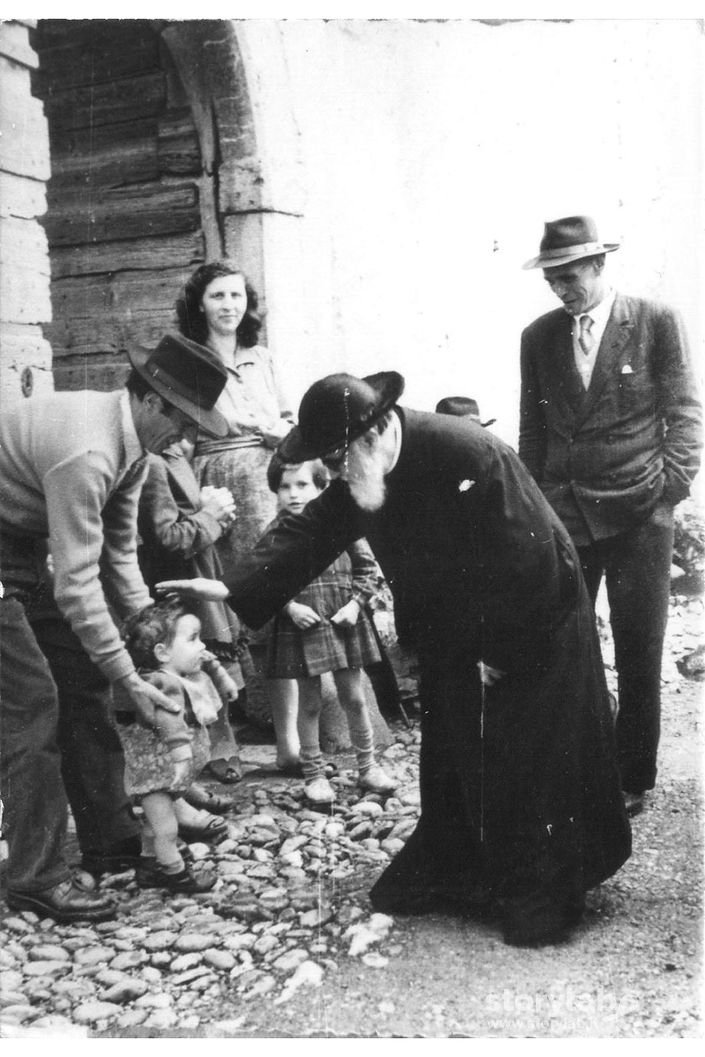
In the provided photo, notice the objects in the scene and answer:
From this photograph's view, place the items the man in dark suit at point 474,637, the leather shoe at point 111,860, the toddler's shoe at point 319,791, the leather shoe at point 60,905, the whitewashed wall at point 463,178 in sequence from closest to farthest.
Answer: the man in dark suit at point 474,637 → the leather shoe at point 60,905 → the leather shoe at point 111,860 → the whitewashed wall at point 463,178 → the toddler's shoe at point 319,791

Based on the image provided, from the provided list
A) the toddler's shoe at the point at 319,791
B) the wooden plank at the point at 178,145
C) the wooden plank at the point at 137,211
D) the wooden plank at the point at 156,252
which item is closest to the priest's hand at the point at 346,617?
the toddler's shoe at the point at 319,791

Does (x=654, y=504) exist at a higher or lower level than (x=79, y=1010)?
higher

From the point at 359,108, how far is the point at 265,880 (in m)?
3.58

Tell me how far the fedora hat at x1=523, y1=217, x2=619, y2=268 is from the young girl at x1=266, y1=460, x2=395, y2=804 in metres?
1.46

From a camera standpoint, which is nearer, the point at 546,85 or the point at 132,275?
the point at 546,85

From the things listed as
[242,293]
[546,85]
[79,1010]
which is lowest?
[79,1010]

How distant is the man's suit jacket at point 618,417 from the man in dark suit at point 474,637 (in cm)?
93

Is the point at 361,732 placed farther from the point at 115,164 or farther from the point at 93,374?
the point at 115,164

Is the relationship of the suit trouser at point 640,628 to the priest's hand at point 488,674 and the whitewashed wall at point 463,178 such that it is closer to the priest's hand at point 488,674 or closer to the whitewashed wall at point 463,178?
the whitewashed wall at point 463,178

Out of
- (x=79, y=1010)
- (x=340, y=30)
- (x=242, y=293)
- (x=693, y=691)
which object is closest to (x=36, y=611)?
(x=79, y=1010)

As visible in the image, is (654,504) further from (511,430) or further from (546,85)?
(546,85)

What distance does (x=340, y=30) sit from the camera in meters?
3.94


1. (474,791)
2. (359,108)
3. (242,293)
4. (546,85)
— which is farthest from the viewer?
(359,108)

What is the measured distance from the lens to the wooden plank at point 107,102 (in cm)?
546
